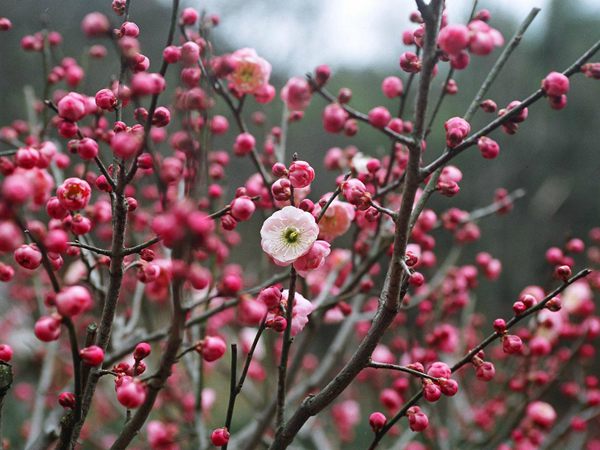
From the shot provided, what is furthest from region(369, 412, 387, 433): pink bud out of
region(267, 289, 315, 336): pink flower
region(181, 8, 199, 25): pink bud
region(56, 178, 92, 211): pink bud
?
region(181, 8, 199, 25): pink bud

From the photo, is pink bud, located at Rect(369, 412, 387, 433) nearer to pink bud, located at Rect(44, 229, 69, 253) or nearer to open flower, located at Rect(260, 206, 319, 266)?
open flower, located at Rect(260, 206, 319, 266)

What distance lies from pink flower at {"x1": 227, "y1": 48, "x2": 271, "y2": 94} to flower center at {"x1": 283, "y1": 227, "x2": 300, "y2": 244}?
372 mm

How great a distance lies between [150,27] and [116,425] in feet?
7.86

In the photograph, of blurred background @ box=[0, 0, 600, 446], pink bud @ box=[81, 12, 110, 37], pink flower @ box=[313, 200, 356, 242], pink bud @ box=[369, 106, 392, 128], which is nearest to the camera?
pink bud @ box=[81, 12, 110, 37]

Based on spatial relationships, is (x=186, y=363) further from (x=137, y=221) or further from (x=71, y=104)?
(x=71, y=104)

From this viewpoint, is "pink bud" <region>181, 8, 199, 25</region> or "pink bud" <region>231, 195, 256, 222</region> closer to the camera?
"pink bud" <region>231, 195, 256, 222</region>

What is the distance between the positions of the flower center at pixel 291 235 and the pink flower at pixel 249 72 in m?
0.37

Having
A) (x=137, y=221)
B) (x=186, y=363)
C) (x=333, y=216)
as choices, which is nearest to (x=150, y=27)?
(x=137, y=221)

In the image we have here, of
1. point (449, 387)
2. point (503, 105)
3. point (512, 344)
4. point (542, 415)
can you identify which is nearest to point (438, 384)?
point (449, 387)

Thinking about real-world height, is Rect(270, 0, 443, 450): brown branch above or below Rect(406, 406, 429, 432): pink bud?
above

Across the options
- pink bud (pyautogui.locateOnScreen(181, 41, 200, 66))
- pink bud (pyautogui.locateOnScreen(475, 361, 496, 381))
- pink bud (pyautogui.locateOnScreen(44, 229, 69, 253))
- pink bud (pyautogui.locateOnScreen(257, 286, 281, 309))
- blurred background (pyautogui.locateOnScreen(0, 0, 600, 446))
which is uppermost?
blurred background (pyautogui.locateOnScreen(0, 0, 600, 446))

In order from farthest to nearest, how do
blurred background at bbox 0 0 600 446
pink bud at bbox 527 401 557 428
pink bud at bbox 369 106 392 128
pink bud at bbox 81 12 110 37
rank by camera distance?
blurred background at bbox 0 0 600 446
pink bud at bbox 527 401 557 428
pink bud at bbox 369 106 392 128
pink bud at bbox 81 12 110 37

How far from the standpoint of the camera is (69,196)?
0.69m

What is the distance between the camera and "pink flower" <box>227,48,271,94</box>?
101 centimetres
